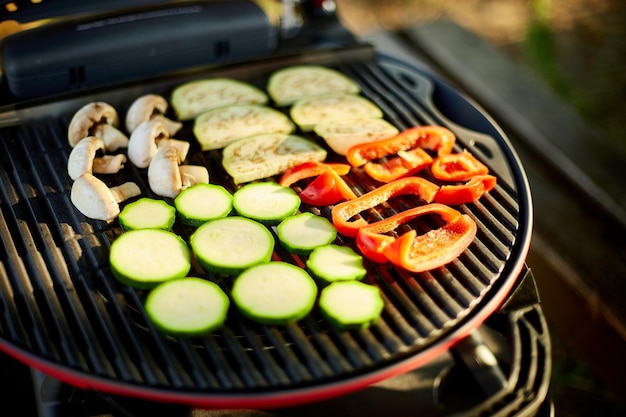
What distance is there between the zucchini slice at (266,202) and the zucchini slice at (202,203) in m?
0.04

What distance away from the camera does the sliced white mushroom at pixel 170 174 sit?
2492 millimetres

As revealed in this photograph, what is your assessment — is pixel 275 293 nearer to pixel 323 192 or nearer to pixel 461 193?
pixel 323 192

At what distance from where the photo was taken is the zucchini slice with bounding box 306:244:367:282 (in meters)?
2.19

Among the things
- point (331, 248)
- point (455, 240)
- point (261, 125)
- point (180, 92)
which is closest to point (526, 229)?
point (455, 240)

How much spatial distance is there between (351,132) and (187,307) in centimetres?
108

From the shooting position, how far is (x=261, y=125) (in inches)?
113

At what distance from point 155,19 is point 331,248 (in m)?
1.51

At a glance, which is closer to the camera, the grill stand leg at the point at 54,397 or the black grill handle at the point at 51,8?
the grill stand leg at the point at 54,397

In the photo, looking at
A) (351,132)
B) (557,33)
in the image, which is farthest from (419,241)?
(557,33)

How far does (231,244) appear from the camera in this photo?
228cm

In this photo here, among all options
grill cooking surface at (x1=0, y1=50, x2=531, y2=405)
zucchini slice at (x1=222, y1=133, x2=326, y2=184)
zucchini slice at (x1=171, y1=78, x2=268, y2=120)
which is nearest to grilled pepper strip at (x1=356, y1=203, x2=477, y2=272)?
grill cooking surface at (x1=0, y1=50, x2=531, y2=405)

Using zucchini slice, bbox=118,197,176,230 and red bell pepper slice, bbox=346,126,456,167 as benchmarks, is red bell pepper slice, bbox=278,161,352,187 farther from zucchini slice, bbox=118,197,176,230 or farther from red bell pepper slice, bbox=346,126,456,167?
zucchini slice, bbox=118,197,176,230

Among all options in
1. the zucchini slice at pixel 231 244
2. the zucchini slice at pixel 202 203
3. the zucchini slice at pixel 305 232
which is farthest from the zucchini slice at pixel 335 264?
the zucchini slice at pixel 202 203

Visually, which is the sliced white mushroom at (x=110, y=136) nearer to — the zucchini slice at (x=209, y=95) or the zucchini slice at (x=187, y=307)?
the zucchini slice at (x=209, y=95)
